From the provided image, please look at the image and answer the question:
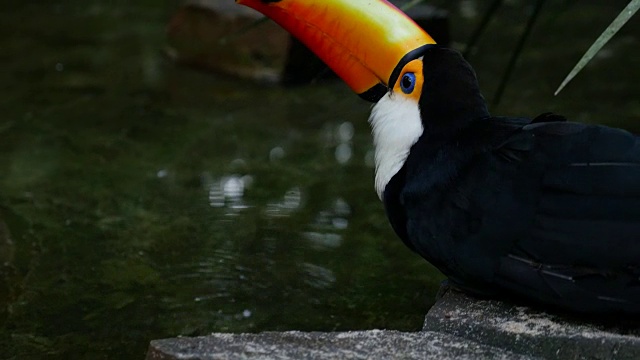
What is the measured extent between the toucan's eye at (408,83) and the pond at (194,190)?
0.70 m

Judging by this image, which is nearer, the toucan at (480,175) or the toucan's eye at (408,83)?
the toucan at (480,175)

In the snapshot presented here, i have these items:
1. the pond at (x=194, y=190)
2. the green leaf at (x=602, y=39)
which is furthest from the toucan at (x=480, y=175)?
the pond at (x=194, y=190)

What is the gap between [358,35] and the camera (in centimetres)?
254

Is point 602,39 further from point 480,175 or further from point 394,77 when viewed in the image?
point 394,77

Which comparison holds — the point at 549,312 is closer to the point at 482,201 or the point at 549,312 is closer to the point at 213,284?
the point at 482,201

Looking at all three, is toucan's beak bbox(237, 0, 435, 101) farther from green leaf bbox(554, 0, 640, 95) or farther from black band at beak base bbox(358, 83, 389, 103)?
green leaf bbox(554, 0, 640, 95)

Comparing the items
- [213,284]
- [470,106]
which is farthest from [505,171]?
[213,284]

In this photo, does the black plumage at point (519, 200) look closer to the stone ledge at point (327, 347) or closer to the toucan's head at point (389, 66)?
the toucan's head at point (389, 66)

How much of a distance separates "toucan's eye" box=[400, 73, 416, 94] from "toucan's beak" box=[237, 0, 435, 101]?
3cm

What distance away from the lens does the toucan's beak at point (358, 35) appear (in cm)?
252

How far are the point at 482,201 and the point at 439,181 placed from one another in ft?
0.38

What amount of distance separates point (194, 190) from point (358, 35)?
5.10ft

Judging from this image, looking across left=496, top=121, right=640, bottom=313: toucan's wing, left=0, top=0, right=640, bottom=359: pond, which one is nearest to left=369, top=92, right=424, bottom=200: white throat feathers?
left=496, top=121, right=640, bottom=313: toucan's wing

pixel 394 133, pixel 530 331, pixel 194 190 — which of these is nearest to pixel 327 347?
pixel 530 331
